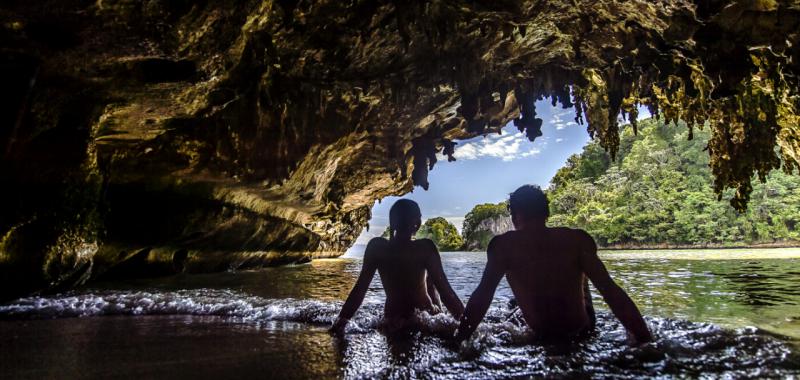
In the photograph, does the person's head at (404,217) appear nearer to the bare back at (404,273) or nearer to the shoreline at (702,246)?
the bare back at (404,273)

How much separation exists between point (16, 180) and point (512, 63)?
27.6 ft

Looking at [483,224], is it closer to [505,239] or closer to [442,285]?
[442,285]

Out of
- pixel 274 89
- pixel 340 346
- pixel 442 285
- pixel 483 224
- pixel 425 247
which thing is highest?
pixel 274 89

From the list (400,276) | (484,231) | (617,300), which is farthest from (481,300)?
(484,231)

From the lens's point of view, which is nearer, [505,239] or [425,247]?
[505,239]

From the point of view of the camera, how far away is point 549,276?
328 cm

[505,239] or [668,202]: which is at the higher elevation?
[668,202]

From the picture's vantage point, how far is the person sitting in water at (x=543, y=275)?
3264mm

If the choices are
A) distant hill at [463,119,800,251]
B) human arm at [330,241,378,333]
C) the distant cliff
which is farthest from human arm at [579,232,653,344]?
the distant cliff

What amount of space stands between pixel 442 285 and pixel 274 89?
544 centimetres

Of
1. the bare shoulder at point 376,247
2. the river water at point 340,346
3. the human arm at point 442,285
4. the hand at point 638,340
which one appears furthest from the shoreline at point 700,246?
the bare shoulder at point 376,247

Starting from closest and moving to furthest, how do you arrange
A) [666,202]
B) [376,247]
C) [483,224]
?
[376,247] < [666,202] < [483,224]

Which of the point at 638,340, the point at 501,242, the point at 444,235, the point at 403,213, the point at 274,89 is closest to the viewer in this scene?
the point at 638,340

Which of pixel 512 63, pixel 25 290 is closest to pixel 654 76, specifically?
pixel 512 63
